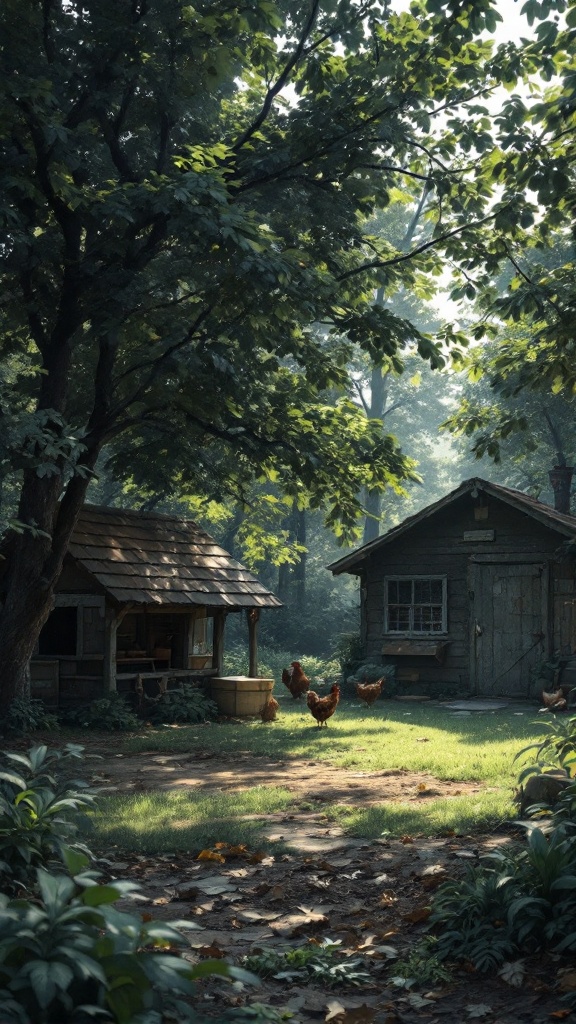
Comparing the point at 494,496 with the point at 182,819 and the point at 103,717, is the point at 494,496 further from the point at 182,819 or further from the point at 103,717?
the point at 182,819

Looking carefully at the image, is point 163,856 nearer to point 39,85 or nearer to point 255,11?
point 39,85

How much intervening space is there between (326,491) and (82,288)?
211 inches

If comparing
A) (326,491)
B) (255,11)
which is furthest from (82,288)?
(326,491)

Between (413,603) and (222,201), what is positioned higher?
(222,201)

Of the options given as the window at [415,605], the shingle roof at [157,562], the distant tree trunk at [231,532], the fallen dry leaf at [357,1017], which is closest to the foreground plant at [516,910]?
the fallen dry leaf at [357,1017]

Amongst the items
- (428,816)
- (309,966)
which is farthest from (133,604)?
(309,966)

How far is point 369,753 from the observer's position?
13.0 meters

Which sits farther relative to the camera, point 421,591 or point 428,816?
point 421,591

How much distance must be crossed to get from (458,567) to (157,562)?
7444 mm

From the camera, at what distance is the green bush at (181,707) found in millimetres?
17703

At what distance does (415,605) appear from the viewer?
23297mm

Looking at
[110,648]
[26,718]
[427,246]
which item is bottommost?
[26,718]

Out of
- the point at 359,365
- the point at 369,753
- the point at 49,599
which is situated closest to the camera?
the point at 369,753

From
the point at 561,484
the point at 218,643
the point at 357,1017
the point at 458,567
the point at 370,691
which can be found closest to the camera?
the point at 357,1017
